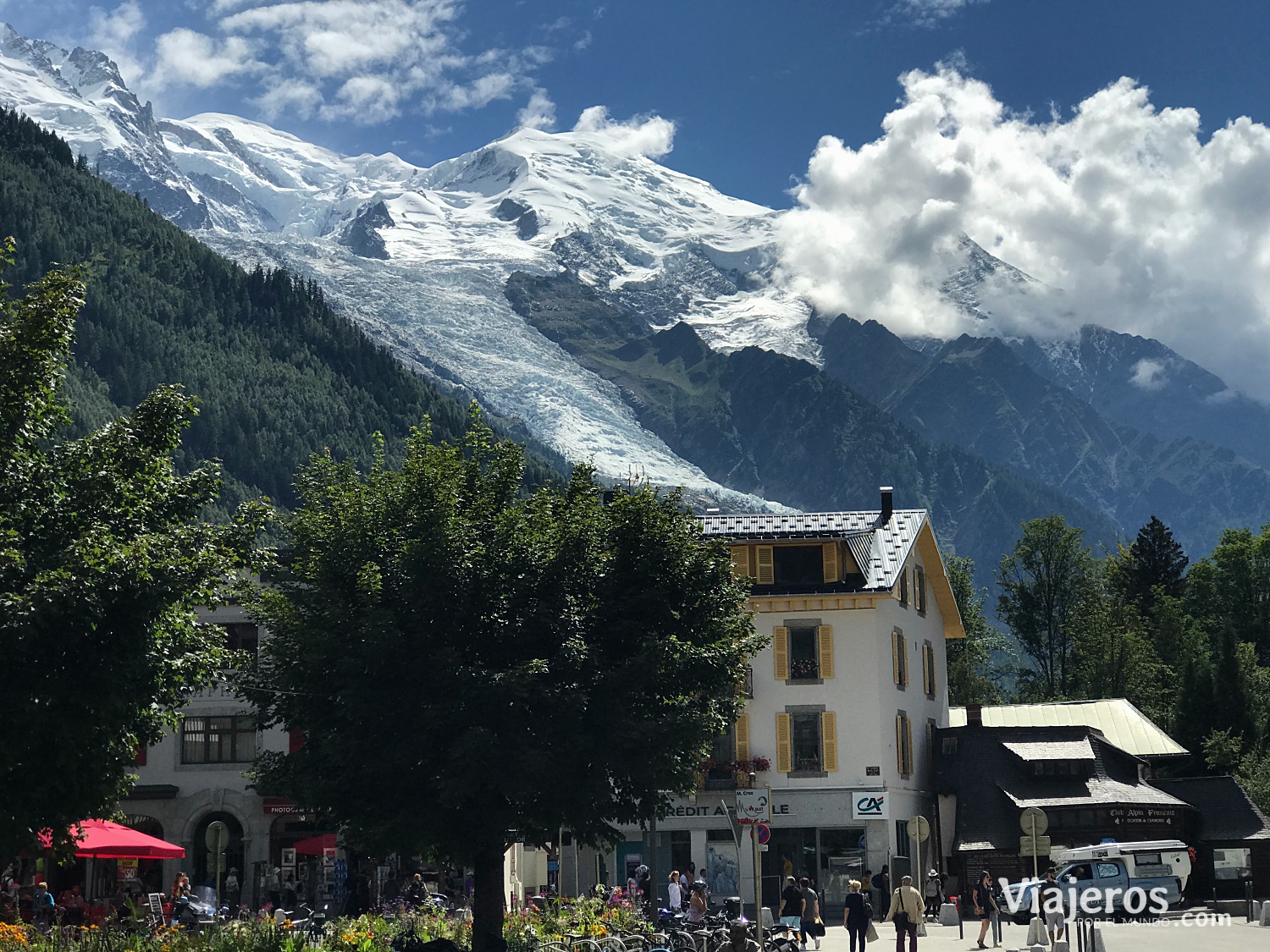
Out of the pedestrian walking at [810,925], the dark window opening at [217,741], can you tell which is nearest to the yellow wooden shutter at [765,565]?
the pedestrian walking at [810,925]

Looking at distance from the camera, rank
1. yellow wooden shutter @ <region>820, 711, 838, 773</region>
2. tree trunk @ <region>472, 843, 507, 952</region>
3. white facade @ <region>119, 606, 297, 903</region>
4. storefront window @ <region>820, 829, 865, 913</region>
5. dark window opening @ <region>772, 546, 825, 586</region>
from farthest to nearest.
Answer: white facade @ <region>119, 606, 297, 903</region>
dark window opening @ <region>772, 546, 825, 586</region>
yellow wooden shutter @ <region>820, 711, 838, 773</region>
storefront window @ <region>820, 829, 865, 913</region>
tree trunk @ <region>472, 843, 507, 952</region>

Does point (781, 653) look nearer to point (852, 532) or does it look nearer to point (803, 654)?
point (803, 654)

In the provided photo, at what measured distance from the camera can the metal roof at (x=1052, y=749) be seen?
57.4m

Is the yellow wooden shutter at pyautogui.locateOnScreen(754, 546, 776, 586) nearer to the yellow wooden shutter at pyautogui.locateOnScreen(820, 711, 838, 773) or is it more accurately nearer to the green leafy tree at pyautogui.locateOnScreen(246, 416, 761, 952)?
the yellow wooden shutter at pyautogui.locateOnScreen(820, 711, 838, 773)

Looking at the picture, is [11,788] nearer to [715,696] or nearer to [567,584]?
[567,584]

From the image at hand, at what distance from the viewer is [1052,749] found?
A: 58.0 metres

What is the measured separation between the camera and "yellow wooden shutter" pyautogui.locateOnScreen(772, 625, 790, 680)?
5569 cm

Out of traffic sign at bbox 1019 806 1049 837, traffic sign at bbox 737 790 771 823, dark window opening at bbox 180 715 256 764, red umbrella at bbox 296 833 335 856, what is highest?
dark window opening at bbox 180 715 256 764

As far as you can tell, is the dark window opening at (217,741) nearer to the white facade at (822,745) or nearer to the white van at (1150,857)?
the white facade at (822,745)

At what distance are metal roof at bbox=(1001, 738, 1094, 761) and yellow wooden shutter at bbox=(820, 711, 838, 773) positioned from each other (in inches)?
293

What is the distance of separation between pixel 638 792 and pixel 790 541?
26176mm

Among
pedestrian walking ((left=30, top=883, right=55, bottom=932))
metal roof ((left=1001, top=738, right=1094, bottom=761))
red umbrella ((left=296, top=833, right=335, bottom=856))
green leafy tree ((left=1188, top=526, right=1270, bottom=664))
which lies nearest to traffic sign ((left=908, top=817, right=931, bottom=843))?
metal roof ((left=1001, top=738, right=1094, bottom=761))

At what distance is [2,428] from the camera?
64.3 feet

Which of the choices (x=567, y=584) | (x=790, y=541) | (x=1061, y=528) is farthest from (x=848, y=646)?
(x=1061, y=528)
